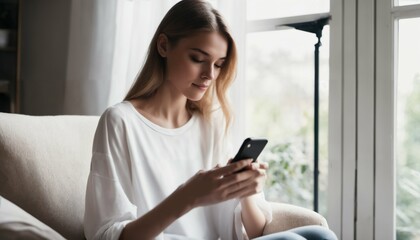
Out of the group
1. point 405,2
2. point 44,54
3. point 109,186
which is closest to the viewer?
point 109,186

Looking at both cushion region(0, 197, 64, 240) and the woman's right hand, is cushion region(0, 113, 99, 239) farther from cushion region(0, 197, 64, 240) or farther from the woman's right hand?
the woman's right hand

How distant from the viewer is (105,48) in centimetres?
232

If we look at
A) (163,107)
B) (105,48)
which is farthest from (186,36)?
(105,48)

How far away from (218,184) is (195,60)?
386 mm

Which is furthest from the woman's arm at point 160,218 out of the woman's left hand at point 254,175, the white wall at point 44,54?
the white wall at point 44,54

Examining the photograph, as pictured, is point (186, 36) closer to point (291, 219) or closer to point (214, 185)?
point (214, 185)

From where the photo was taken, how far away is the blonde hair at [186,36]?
1.38 m

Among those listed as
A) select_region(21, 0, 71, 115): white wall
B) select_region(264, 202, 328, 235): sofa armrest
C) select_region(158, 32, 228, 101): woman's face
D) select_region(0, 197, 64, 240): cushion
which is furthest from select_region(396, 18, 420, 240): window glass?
select_region(21, 0, 71, 115): white wall

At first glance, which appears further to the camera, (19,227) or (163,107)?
(163,107)

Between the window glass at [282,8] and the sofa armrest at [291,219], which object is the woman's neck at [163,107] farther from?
the window glass at [282,8]

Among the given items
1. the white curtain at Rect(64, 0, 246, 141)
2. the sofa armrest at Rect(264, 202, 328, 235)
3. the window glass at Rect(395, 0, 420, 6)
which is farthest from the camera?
the white curtain at Rect(64, 0, 246, 141)

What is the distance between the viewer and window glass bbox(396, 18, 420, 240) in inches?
69.6

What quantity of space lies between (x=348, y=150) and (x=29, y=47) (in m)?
1.77

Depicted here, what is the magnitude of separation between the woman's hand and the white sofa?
0.36 metres
